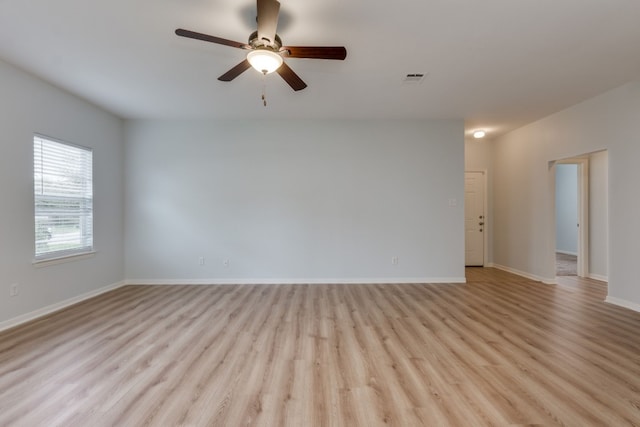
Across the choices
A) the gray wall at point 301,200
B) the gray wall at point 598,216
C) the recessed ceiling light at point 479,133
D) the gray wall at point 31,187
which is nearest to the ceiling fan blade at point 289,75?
the gray wall at point 301,200

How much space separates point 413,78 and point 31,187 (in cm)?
454

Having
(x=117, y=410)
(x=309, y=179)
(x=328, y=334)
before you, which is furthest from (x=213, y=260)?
(x=117, y=410)

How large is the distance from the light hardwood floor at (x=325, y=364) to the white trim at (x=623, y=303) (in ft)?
0.57

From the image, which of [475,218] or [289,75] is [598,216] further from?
[289,75]

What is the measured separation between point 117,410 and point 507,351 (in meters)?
2.93

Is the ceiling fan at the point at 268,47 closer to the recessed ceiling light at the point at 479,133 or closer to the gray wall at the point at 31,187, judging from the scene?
the gray wall at the point at 31,187

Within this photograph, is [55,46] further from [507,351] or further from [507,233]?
[507,233]

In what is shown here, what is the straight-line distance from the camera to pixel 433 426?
5.28 feet

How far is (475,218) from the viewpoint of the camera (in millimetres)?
6246

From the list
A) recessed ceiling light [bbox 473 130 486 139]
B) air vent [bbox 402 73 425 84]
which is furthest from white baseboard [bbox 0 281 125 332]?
recessed ceiling light [bbox 473 130 486 139]

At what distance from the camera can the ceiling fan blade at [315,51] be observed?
2156mm

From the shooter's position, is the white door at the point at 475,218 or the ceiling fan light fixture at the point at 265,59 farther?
the white door at the point at 475,218

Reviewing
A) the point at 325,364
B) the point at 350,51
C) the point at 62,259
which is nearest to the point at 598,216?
the point at 350,51

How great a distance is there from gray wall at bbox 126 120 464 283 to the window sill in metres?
0.85
